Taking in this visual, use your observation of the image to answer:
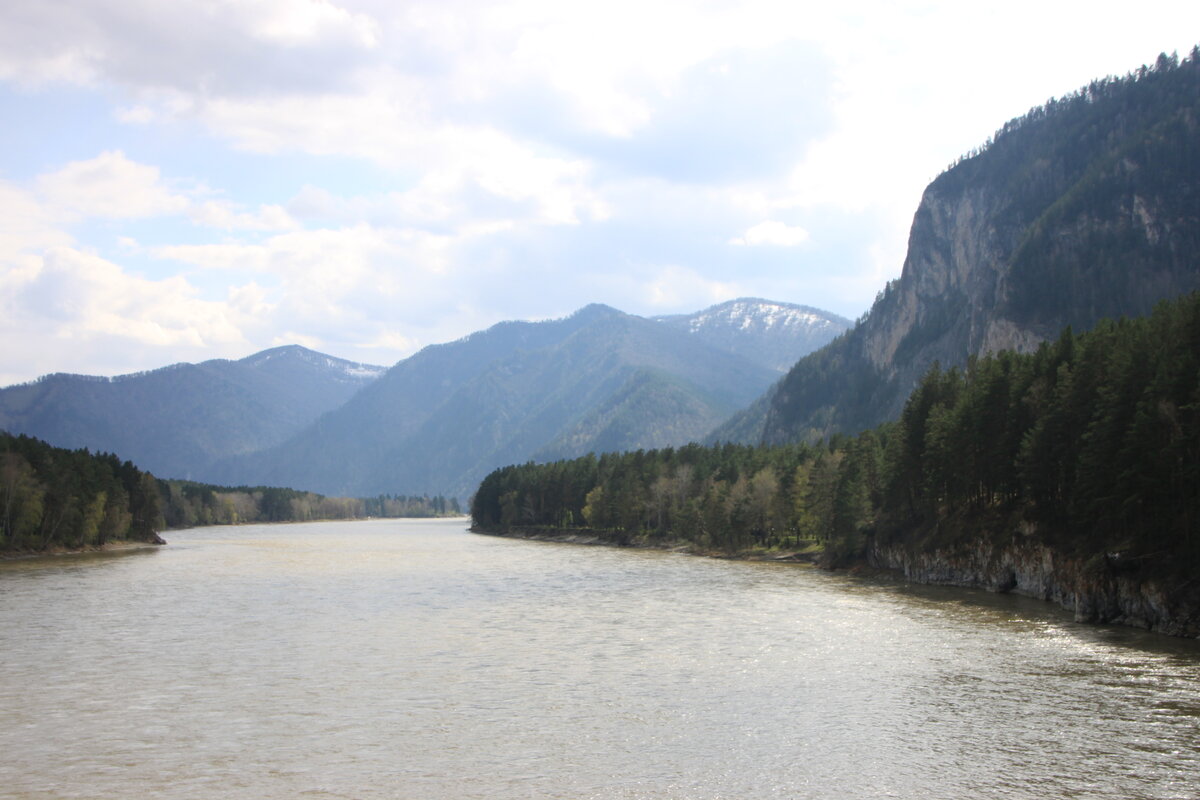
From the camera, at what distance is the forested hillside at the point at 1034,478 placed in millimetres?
62625

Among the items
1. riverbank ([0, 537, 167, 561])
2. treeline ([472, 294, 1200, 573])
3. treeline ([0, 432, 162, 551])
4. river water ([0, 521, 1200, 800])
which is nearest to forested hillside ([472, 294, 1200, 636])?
treeline ([472, 294, 1200, 573])

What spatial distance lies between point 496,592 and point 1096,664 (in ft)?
181

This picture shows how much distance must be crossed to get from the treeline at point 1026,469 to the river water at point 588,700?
8589 millimetres

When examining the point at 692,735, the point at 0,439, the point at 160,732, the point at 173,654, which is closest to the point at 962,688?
the point at 692,735

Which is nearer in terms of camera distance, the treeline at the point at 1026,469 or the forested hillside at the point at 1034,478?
the forested hillside at the point at 1034,478

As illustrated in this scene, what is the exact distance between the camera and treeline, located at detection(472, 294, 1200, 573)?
2499 inches

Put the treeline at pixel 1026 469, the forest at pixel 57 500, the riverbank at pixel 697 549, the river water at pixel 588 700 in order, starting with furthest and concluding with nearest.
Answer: the riverbank at pixel 697 549 < the forest at pixel 57 500 < the treeline at pixel 1026 469 < the river water at pixel 588 700

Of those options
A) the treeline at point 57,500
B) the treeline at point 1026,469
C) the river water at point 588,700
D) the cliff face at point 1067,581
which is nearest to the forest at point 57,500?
the treeline at point 57,500

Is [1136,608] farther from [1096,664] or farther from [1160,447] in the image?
[1096,664]

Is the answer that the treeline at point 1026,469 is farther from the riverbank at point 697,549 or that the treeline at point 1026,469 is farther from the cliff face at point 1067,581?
the riverbank at point 697,549

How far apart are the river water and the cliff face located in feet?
6.93

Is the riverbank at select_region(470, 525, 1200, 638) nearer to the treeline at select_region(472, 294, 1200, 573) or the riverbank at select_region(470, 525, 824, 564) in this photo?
the treeline at select_region(472, 294, 1200, 573)

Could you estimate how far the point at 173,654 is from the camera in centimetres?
5600

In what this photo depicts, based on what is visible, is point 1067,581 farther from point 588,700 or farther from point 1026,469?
point 588,700
